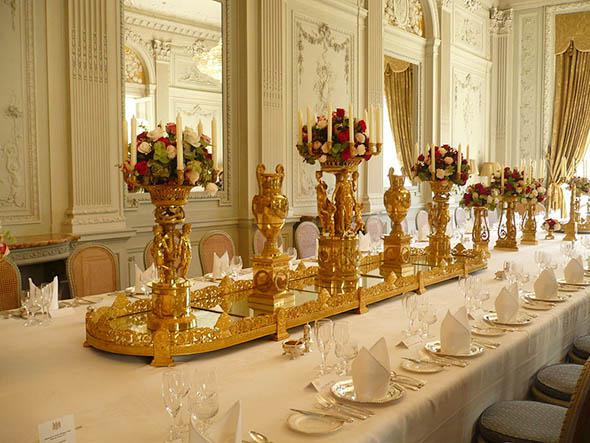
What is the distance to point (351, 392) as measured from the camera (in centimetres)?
177

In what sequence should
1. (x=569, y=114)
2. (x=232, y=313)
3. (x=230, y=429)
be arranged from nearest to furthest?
(x=230, y=429)
(x=232, y=313)
(x=569, y=114)

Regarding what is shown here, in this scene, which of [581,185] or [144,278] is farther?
[581,185]

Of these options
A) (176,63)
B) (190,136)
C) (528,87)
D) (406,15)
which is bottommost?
(190,136)

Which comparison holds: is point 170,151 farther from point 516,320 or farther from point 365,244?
point 365,244

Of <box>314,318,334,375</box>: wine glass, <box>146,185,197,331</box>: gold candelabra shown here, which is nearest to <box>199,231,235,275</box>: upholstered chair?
<box>146,185,197,331</box>: gold candelabra

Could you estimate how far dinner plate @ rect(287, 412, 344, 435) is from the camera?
150 centimetres

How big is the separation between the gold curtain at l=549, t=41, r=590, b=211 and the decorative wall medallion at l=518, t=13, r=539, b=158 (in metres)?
0.35

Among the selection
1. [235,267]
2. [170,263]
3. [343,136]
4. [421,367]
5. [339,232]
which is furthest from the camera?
[235,267]

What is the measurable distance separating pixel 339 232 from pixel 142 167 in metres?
1.25

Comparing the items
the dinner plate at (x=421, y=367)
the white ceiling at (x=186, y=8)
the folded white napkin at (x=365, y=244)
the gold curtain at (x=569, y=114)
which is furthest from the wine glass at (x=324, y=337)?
the gold curtain at (x=569, y=114)

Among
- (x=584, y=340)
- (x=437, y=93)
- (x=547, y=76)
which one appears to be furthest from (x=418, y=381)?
(x=547, y=76)

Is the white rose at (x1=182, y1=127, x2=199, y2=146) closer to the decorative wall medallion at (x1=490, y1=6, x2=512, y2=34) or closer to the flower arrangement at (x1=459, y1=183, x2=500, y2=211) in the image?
the flower arrangement at (x1=459, y1=183, x2=500, y2=211)

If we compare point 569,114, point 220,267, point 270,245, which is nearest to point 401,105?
point 569,114

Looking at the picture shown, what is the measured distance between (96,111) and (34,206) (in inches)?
35.7
